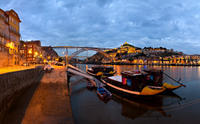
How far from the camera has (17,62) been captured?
26.2 metres

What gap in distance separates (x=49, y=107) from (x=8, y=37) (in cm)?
2366

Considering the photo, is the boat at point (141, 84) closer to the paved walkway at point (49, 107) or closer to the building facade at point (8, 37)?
the paved walkway at point (49, 107)

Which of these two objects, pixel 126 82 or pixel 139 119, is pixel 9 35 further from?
pixel 139 119

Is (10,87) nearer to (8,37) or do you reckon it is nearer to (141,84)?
(141,84)

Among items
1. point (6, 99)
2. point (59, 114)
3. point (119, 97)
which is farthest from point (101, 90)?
point (6, 99)

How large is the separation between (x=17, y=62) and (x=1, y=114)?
23036 mm

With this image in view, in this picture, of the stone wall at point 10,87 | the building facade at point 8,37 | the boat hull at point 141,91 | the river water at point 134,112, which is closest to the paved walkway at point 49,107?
the stone wall at point 10,87

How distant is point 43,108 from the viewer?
8.75 metres

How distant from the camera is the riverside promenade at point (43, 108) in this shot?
753 cm

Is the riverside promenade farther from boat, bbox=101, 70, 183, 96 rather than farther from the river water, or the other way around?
boat, bbox=101, 70, 183, 96

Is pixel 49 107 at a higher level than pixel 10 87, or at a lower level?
lower

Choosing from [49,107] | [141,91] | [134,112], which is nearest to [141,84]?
[141,91]

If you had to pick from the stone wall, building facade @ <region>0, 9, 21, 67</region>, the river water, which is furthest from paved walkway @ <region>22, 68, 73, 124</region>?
building facade @ <region>0, 9, 21, 67</region>

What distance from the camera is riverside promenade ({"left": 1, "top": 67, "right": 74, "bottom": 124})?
24.7ft
